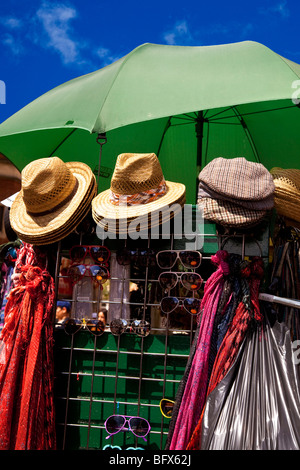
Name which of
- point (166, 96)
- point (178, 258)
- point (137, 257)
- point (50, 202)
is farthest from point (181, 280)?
point (166, 96)

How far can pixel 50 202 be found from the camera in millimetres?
2973

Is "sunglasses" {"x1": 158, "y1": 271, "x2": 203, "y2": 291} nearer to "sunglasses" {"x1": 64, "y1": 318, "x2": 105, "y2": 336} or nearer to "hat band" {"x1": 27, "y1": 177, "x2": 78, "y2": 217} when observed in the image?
"sunglasses" {"x1": 64, "y1": 318, "x2": 105, "y2": 336}

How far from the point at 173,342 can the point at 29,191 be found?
4.31 ft

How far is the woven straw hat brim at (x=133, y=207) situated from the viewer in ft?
9.09

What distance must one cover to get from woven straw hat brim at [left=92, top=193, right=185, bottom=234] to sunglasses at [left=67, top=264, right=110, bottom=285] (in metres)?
0.32

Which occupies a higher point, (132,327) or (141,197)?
(141,197)

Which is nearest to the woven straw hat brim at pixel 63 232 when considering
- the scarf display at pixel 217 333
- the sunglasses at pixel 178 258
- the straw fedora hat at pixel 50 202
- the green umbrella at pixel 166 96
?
the straw fedora hat at pixel 50 202

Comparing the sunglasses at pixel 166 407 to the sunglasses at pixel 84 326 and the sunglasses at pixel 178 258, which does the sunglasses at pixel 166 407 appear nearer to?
the sunglasses at pixel 84 326

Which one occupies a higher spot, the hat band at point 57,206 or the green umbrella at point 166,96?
the green umbrella at point 166,96

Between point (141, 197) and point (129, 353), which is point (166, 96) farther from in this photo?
point (129, 353)

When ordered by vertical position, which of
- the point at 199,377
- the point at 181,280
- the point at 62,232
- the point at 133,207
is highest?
the point at 133,207

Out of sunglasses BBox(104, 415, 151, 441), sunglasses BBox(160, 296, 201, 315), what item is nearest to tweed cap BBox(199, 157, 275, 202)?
sunglasses BBox(160, 296, 201, 315)

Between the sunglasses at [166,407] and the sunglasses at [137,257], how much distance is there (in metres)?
0.83

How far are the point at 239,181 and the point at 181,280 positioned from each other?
2.26 ft
